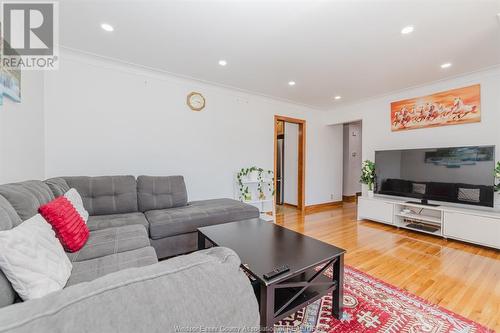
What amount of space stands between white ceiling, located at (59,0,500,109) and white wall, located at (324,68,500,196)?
0.27 meters

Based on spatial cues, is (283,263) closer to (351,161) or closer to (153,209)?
(153,209)

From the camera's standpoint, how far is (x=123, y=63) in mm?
2785

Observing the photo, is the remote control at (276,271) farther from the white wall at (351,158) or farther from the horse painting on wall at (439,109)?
the white wall at (351,158)

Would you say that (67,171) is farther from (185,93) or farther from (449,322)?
(449,322)

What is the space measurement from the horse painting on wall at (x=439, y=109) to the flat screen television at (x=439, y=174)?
0.49m

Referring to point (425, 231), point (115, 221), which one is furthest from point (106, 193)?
point (425, 231)

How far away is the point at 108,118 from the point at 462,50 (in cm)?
431

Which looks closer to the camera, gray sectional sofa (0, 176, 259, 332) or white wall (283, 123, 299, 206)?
gray sectional sofa (0, 176, 259, 332)

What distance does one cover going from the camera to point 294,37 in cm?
218

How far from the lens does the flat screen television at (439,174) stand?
2.76m

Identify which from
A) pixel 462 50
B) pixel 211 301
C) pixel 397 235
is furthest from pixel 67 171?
pixel 462 50

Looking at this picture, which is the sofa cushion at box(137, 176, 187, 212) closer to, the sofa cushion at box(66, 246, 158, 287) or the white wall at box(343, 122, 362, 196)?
the sofa cushion at box(66, 246, 158, 287)

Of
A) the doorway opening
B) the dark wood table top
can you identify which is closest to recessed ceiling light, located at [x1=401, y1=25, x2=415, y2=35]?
the dark wood table top

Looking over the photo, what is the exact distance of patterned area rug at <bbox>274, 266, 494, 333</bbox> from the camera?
4.66 ft
